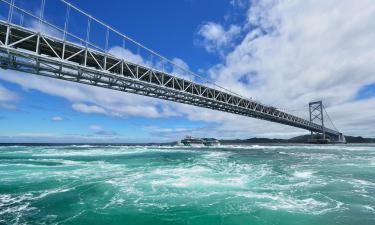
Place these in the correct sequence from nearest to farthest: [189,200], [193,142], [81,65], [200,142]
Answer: [189,200] → [81,65] → [200,142] → [193,142]

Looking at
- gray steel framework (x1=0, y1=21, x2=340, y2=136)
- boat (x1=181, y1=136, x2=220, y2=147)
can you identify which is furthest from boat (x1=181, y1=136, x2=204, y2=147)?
gray steel framework (x1=0, y1=21, x2=340, y2=136)

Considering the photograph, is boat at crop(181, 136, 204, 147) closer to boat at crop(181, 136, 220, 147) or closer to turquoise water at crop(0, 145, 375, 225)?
boat at crop(181, 136, 220, 147)

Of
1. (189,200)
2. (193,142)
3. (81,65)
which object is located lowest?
(189,200)

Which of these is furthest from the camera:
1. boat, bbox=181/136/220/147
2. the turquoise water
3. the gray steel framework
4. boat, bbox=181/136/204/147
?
boat, bbox=181/136/220/147

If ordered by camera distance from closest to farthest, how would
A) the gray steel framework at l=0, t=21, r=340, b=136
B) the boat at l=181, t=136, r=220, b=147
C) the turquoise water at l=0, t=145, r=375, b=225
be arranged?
the turquoise water at l=0, t=145, r=375, b=225, the gray steel framework at l=0, t=21, r=340, b=136, the boat at l=181, t=136, r=220, b=147

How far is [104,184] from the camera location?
14562 millimetres

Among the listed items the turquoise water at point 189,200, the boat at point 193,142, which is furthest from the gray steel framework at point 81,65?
the boat at point 193,142

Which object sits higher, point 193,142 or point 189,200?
point 193,142

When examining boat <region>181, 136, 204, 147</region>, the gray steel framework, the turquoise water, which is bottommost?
the turquoise water

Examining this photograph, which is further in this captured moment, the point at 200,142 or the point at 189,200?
the point at 200,142

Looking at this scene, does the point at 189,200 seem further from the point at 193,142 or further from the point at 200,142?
the point at 193,142

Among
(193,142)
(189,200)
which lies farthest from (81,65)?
(193,142)

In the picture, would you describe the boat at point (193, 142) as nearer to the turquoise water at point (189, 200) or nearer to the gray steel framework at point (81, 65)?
the gray steel framework at point (81, 65)

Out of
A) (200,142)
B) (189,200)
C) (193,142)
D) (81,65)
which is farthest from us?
(193,142)
